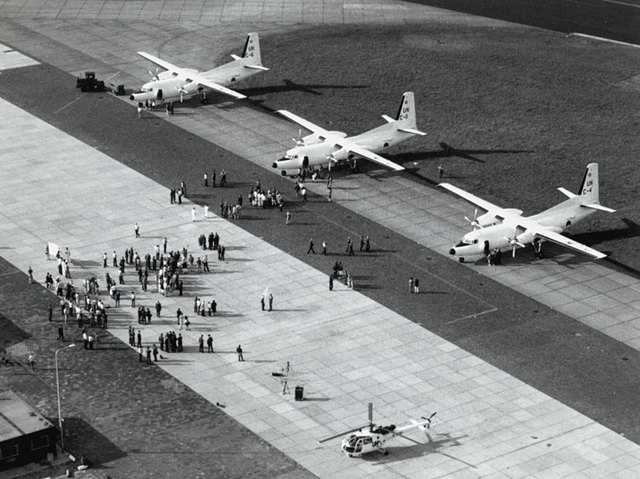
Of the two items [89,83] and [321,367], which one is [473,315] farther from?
[89,83]

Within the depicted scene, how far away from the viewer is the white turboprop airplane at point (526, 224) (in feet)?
405

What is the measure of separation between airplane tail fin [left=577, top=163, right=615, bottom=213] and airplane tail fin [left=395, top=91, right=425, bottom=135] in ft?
80.6

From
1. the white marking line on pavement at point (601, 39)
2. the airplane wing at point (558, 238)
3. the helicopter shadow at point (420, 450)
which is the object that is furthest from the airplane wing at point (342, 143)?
the white marking line on pavement at point (601, 39)

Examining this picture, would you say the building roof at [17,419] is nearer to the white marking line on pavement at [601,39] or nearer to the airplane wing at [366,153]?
the airplane wing at [366,153]

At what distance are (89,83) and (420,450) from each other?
89.2 m

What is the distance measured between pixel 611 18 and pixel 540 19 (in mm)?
10269

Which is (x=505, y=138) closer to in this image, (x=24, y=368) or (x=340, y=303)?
(x=340, y=303)

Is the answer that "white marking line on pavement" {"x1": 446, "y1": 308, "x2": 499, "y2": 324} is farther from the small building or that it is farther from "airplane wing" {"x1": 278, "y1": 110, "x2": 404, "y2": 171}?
the small building

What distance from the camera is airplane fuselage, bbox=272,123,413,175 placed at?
143375mm

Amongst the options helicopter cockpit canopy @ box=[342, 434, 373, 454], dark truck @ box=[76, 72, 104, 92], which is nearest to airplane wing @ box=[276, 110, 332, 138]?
dark truck @ box=[76, 72, 104, 92]

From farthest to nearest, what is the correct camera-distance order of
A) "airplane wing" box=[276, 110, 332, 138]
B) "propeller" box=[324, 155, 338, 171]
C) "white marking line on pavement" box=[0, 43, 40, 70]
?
"white marking line on pavement" box=[0, 43, 40, 70], "airplane wing" box=[276, 110, 332, 138], "propeller" box=[324, 155, 338, 171]

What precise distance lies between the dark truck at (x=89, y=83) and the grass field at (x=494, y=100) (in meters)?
20.1

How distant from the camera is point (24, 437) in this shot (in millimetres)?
91750

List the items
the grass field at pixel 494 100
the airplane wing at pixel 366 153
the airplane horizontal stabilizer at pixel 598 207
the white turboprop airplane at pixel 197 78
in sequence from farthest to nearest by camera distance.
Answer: the white turboprop airplane at pixel 197 78, the grass field at pixel 494 100, the airplane wing at pixel 366 153, the airplane horizontal stabilizer at pixel 598 207
